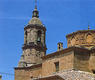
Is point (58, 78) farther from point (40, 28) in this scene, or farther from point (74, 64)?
point (40, 28)

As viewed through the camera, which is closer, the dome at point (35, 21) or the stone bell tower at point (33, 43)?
the stone bell tower at point (33, 43)

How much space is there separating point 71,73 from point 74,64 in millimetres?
1365

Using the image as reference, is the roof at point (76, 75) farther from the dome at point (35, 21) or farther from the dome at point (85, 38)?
the dome at point (35, 21)

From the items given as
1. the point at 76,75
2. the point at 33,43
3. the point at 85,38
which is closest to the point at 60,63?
the point at 76,75

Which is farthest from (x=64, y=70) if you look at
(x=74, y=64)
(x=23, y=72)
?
(x=23, y=72)

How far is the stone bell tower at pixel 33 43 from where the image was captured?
37.0 m

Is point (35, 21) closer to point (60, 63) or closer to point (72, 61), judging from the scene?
point (60, 63)

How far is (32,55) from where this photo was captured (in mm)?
37094

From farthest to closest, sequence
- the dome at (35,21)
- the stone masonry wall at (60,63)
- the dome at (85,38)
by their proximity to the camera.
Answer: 1. the dome at (35,21)
2. the dome at (85,38)
3. the stone masonry wall at (60,63)

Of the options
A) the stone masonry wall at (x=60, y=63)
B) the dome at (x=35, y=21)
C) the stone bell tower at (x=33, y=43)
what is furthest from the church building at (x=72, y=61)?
the dome at (x=35, y=21)

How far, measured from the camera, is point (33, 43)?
3744cm

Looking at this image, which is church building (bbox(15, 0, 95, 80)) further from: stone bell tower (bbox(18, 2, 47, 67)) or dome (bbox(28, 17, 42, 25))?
dome (bbox(28, 17, 42, 25))

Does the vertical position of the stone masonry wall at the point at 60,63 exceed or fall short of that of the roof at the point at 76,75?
it exceeds it

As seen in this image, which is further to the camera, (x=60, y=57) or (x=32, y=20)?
(x=32, y=20)
